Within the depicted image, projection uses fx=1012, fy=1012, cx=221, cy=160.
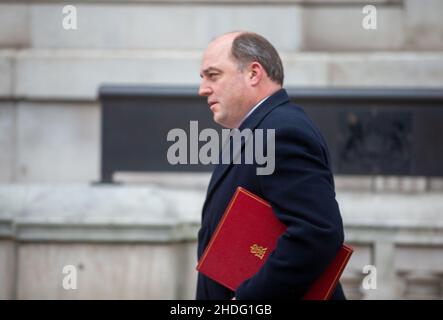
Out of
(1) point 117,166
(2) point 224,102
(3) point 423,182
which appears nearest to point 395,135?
(3) point 423,182

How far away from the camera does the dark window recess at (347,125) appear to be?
6859 millimetres

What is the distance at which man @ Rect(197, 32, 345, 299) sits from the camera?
130 inches

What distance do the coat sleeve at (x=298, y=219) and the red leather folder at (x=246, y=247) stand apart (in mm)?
59

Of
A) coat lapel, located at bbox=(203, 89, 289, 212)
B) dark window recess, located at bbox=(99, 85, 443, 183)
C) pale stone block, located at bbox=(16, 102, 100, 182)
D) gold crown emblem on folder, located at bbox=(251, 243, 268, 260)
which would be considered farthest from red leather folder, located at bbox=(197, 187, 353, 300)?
pale stone block, located at bbox=(16, 102, 100, 182)

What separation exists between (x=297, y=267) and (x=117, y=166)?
3.73 metres

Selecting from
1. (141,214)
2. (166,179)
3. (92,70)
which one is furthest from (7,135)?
(141,214)

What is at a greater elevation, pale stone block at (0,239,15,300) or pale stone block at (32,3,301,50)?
pale stone block at (32,3,301,50)

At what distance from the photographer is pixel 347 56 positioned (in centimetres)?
717

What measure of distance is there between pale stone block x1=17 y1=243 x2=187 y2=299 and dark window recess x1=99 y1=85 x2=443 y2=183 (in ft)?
2.22

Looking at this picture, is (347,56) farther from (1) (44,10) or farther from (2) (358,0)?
(1) (44,10)

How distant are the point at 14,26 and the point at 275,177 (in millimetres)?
4566

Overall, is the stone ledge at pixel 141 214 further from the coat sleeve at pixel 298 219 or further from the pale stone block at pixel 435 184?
the coat sleeve at pixel 298 219

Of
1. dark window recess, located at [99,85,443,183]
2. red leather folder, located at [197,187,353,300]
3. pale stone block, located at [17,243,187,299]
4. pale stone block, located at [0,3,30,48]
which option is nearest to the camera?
red leather folder, located at [197,187,353,300]

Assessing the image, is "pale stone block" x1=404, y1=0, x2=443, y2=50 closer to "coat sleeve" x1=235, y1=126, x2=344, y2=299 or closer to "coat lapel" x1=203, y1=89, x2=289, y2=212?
"coat lapel" x1=203, y1=89, x2=289, y2=212
